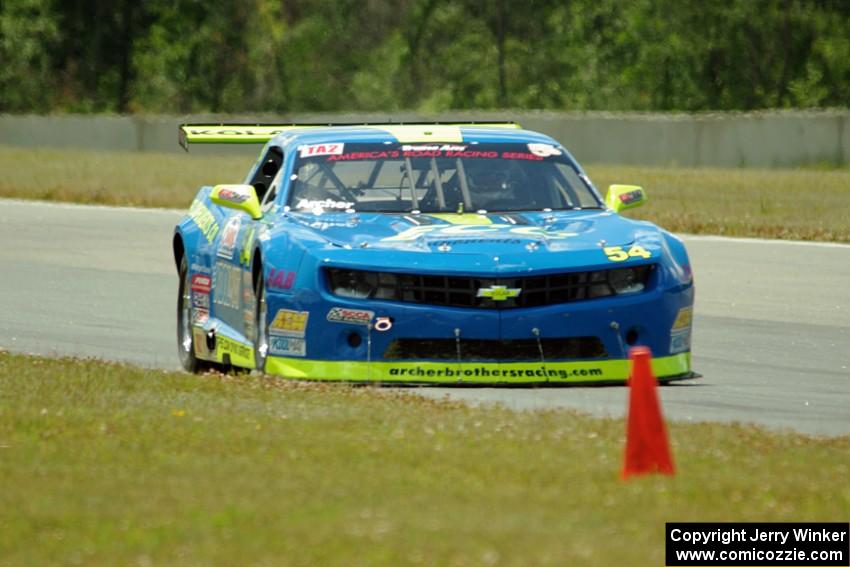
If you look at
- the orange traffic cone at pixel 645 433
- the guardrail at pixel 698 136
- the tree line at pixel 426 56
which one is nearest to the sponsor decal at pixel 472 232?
the orange traffic cone at pixel 645 433

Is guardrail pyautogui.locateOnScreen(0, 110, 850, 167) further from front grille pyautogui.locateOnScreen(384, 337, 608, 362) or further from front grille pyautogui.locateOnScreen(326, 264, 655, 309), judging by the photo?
front grille pyautogui.locateOnScreen(384, 337, 608, 362)

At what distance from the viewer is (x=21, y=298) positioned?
15719 mm

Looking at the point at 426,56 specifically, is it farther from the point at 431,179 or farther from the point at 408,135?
the point at 431,179

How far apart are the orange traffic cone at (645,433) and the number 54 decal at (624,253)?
290cm

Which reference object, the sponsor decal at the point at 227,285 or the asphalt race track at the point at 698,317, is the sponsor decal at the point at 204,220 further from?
the asphalt race track at the point at 698,317

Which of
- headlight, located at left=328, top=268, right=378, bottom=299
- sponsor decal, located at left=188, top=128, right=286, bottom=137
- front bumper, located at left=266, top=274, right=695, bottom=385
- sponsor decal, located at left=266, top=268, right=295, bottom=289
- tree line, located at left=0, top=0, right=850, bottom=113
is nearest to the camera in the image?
front bumper, located at left=266, top=274, right=695, bottom=385

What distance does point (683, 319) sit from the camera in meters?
Result: 10.0

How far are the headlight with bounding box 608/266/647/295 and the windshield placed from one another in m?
1.13

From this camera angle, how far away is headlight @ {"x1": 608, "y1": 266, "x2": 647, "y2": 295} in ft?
32.0

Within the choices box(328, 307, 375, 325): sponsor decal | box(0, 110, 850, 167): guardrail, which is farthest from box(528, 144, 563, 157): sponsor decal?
box(0, 110, 850, 167): guardrail

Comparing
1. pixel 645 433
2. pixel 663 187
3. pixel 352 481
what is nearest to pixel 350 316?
pixel 352 481

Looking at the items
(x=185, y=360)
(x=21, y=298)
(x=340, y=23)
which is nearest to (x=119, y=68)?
(x=340, y=23)

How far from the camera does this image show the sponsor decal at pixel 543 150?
1123 cm

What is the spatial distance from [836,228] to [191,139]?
35.7 ft
